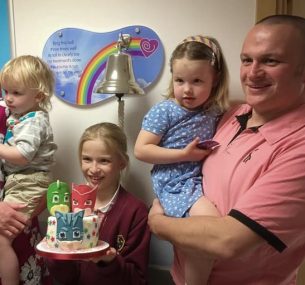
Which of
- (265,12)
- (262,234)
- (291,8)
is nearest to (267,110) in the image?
(262,234)

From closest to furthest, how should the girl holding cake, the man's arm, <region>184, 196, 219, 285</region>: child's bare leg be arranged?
1. the man's arm
2. <region>184, 196, 219, 285</region>: child's bare leg
3. the girl holding cake

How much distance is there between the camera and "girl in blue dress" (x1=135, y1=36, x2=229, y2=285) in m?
1.45

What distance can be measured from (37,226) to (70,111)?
0.61 m

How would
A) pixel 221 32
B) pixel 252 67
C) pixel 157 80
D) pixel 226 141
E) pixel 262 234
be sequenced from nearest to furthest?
pixel 262 234 < pixel 252 67 < pixel 226 141 < pixel 221 32 < pixel 157 80

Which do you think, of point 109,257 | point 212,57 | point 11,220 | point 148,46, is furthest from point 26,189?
point 212,57

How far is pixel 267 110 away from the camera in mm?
1260

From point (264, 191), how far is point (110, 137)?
85 centimetres

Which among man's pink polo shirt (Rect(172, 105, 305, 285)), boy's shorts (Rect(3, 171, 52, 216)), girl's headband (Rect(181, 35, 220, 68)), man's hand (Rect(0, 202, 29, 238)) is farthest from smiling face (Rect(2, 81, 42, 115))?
man's pink polo shirt (Rect(172, 105, 305, 285))

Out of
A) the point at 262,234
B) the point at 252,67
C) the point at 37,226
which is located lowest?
the point at 37,226

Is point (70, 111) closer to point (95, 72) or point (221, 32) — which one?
point (95, 72)

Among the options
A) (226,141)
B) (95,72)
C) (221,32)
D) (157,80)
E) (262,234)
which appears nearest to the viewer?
(262,234)

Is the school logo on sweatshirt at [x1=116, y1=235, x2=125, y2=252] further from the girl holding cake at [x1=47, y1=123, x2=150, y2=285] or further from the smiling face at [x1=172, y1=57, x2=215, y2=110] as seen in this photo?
the smiling face at [x1=172, y1=57, x2=215, y2=110]

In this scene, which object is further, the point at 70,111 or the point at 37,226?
the point at 70,111

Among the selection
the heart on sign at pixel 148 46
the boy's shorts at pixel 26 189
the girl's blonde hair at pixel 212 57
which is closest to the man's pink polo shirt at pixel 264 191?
the girl's blonde hair at pixel 212 57
